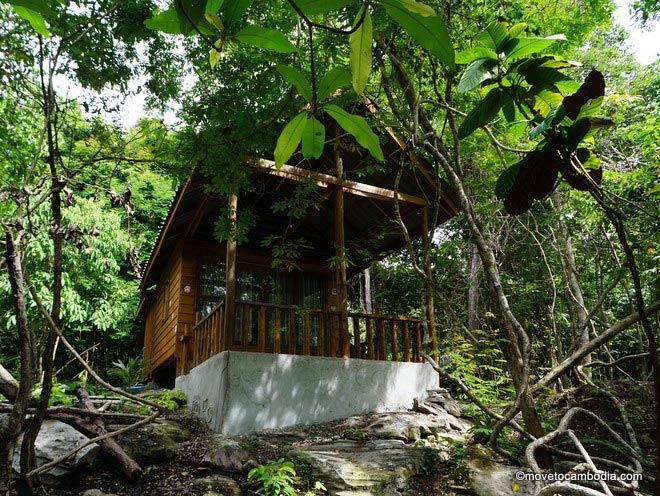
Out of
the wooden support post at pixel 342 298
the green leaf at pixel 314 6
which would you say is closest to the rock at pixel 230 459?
the wooden support post at pixel 342 298

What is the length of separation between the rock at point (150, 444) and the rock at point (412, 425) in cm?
267

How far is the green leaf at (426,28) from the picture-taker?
66 cm

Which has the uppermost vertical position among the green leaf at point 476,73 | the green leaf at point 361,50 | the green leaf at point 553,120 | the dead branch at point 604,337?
the green leaf at point 476,73

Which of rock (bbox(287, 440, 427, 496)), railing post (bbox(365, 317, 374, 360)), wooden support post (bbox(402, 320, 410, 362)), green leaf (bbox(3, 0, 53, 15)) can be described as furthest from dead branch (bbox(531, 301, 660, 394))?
wooden support post (bbox(402, 320, 410, 362))

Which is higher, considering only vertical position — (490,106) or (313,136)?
(490,106)

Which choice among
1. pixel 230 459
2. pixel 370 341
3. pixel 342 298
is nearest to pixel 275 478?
pixel 230 459

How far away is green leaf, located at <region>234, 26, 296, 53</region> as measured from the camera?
0.78m

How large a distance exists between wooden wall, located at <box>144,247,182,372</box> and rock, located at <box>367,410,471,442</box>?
5.07 m

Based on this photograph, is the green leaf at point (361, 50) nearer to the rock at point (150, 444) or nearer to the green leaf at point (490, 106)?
the green leaf at point (490, 106)

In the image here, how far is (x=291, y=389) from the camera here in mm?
6809

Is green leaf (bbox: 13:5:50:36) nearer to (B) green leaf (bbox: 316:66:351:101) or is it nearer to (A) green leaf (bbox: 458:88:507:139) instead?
(B) green leaf (bbox: 316:66:351:101)

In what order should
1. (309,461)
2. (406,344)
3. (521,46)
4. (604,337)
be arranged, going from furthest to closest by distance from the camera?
(406,344) < (309,461) < (604,337) < (521,46)

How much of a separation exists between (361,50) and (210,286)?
9760 mm

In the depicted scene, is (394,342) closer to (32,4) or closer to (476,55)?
(476,55)
